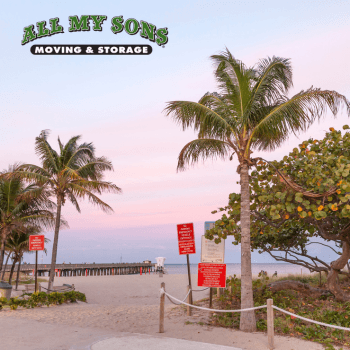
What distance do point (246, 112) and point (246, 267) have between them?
4218 mm

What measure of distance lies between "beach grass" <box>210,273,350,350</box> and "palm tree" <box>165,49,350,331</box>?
0.96m

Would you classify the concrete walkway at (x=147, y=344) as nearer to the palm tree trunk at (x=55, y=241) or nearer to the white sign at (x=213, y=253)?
the white sign at (x=213, y=253)

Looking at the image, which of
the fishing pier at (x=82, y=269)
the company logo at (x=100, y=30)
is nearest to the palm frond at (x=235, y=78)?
the company logo at (x=100, y=30)

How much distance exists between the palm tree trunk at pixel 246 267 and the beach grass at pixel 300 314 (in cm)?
45

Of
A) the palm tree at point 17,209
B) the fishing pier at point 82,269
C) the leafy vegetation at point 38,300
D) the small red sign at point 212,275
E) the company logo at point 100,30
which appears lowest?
the fishing pier at point 82,269

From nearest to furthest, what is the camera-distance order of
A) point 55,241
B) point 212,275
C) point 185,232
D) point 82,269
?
point 212,275
point 185,232
point 55,241
point 82,269

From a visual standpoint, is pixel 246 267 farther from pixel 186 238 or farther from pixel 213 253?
pixel 186 238

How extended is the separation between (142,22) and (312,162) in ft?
27.5

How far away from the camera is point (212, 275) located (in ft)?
37.6

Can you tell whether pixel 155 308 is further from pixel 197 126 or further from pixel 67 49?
pixel 67 49

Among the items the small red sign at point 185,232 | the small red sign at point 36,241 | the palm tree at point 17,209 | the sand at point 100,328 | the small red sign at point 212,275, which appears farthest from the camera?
the palm tree at point 17,209

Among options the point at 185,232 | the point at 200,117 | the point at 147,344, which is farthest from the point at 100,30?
the point at 147,344

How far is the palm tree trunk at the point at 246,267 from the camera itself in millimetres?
8906

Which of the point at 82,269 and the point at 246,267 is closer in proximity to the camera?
the point at 246,267
